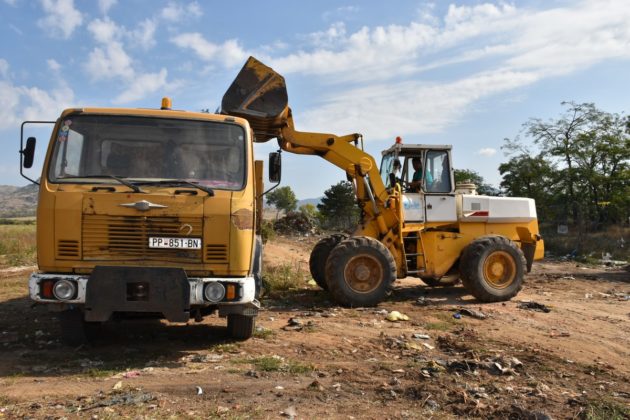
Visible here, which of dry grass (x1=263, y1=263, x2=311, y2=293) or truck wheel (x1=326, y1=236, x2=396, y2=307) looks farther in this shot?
dry grass (x1=263, y1=263, x2=311, y2=293)

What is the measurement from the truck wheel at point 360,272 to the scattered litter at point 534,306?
87.5 inches

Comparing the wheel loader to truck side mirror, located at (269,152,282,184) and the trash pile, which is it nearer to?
truck side mirror, located at (269,152,282,184)

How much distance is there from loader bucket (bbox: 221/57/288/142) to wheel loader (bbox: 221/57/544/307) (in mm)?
144

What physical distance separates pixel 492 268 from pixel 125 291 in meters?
6.33

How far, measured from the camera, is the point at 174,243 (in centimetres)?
498

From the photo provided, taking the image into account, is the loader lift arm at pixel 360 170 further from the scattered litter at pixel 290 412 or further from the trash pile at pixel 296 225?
the trash pile at pixel 296 225

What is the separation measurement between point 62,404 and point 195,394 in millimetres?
966

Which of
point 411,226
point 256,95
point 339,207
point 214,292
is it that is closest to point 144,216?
point 214,292

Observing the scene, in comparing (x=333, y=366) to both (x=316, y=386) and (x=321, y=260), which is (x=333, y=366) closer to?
(x=316, y=386)

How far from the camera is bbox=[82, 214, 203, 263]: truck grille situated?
4.93 meters

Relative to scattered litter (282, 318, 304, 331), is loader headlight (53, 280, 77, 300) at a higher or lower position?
higher

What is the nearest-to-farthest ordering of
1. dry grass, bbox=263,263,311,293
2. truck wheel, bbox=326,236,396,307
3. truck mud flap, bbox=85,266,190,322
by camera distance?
truck mud flap, bbox=85,266,190,322
truck wheel, bbox=326,236,396,307
dry grass, bbox=263,263,311,293

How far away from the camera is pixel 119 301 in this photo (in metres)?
4.78

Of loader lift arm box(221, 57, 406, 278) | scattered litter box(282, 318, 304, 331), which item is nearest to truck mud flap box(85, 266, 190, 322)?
scattered litter box(282, 318, 304, 331)
